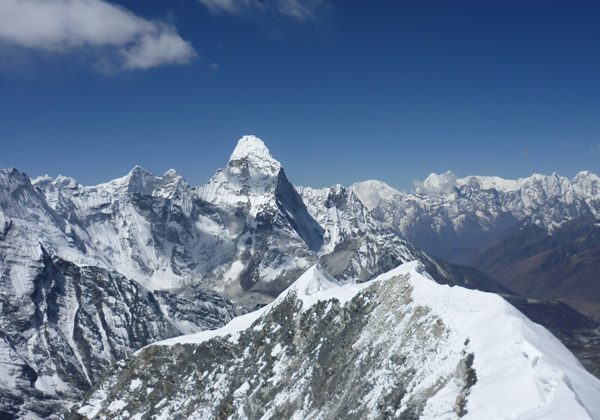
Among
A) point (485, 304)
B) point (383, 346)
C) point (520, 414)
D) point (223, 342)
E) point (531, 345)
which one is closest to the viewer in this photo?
point (520, 414)

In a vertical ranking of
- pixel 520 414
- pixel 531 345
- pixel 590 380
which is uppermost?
pixel 531 345

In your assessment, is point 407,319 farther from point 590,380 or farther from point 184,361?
point 184,361

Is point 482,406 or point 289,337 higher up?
point 289,337

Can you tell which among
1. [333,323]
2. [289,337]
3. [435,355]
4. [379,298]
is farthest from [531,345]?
[289,337]

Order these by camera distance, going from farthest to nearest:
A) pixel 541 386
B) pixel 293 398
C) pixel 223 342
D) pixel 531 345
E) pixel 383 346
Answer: pixel 223 342 < pixel 293 398 < pixel 383 346 < pixel 531 345 < pixel 541 386

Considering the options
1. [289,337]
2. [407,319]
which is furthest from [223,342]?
[407,319]

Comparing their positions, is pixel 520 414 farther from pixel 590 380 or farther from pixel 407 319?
pixel 407 319

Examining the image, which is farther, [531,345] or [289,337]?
[289,337]
